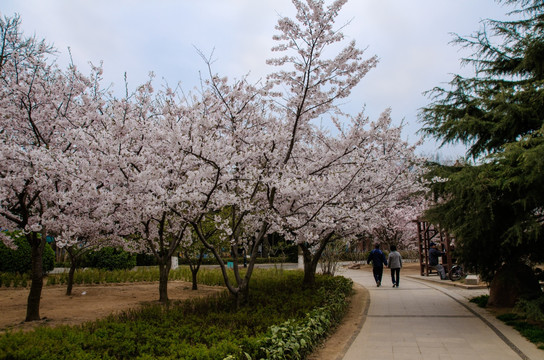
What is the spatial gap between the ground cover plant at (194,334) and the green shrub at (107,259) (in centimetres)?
1083

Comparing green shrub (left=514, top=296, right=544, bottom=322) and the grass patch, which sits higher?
green shrub (left=514, top=296, right=544, bottom=322)

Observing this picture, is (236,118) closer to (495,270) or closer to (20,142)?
(20,142)

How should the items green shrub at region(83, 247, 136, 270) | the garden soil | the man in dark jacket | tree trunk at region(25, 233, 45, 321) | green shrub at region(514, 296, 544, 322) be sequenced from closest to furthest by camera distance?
1. the garden soil
2. green shrub at region(514, 296, 544, 322)
3. tree trunk at region(25, 233, 45, 321)
4. the man in dark jacket
5. green shrub at region(83, 247, 136, 270)

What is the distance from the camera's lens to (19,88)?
7.89 meters

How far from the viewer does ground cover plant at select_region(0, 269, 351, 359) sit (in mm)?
4297

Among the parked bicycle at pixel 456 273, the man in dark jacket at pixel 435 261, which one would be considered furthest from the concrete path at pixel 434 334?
the man in dark jacket at pixel 435 261

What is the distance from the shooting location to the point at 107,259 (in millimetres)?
17172

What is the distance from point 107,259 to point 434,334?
1462 centimetres

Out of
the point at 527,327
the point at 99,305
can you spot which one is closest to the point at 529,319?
the point at 527,327

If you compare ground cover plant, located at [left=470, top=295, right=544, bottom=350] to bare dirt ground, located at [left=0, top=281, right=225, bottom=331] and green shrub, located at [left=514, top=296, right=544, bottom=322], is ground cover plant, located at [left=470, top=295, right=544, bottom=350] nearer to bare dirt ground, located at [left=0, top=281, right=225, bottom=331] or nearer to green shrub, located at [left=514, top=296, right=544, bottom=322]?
green shrub, located at [left=514, top=296, right=544, bottom=322]

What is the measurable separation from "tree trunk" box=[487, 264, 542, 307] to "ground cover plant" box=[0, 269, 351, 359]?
158 inches

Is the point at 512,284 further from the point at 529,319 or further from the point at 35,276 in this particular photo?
the point at 35,276

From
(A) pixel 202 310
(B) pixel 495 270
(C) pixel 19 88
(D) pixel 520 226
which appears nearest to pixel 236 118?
(A) pixel 202 310

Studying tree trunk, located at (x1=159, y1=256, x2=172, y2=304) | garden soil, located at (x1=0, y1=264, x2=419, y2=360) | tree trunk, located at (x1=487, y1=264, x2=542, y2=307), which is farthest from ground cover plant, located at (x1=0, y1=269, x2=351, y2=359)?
tree trunk, located at (x1=487, y1=264, x2=542, y2=307)
